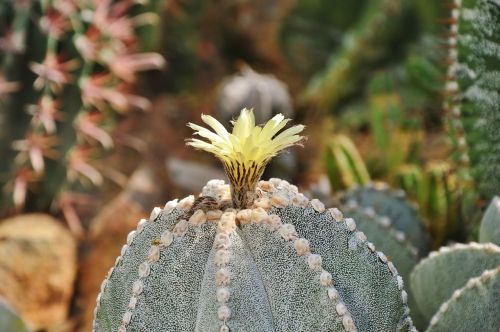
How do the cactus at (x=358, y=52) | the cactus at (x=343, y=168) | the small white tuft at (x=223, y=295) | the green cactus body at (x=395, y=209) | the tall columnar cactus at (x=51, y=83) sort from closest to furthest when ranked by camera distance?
the small white tuft at (x=223, y=295), the green cactus body at (x=395, y=209), the cactus at (x=343, y=168), the tall columnar cactus at (x=51, y=83), the cactus at (x=358, y=52)

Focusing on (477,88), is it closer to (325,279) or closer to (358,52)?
(325,279)

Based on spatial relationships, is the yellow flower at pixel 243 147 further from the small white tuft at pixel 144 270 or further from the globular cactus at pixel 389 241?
the globular cactus at pixel 389 241

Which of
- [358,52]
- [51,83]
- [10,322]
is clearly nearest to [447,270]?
[10,322]

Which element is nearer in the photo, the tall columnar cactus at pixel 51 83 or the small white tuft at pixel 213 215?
the small white tuft at pixel 213 215

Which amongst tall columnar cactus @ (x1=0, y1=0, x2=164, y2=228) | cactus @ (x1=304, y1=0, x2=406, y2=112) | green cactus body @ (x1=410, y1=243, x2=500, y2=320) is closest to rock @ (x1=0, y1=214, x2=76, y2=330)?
tall columnar cactus @ (x1=0, y1=0, x2=164, y2=228)

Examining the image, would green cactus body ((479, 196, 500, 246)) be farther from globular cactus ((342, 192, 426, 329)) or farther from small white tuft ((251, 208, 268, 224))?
small white tuft ((251, 208, 268, 224))

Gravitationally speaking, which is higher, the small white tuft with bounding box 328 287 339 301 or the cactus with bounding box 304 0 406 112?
the cactus with bounding box 304 0 406 112

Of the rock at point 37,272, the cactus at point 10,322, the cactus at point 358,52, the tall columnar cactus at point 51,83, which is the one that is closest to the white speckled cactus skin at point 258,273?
the cactus at point 10,322
